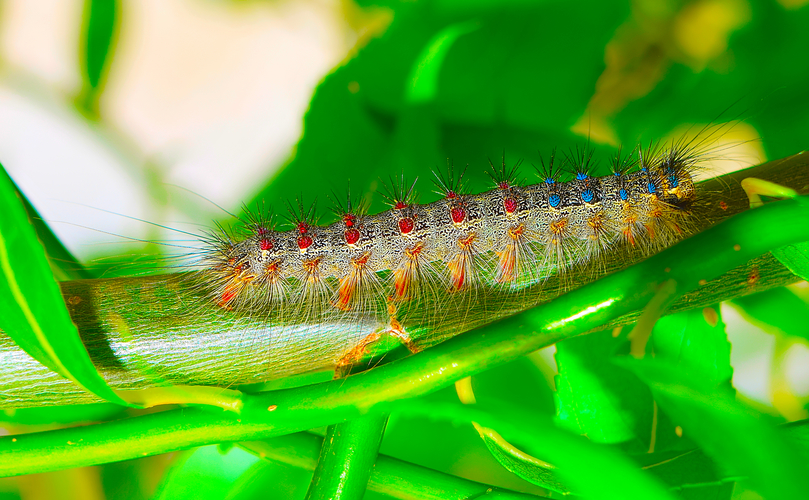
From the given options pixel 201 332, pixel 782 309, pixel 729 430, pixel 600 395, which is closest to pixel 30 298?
pixel 201 332

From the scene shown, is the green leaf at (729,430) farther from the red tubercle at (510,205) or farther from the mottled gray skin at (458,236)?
the red tubercle at (510,205)

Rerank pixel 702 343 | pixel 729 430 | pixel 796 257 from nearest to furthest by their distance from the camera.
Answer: pixel 729 430 → pixel 796 257 → pixel 702 343

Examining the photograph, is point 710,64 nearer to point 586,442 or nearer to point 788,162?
point 788,162

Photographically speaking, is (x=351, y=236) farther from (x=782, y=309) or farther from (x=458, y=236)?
(x=782, y=309)

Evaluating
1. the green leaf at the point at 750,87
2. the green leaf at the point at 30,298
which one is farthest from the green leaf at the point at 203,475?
the green leaf at the point at 750,87

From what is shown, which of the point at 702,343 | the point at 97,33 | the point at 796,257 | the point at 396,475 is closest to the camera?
the point at 796,257

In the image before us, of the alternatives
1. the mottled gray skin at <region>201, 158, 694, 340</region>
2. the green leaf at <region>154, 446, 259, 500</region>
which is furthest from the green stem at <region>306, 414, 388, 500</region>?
the green leaf at <region>154, 446, 259, 500</region>
